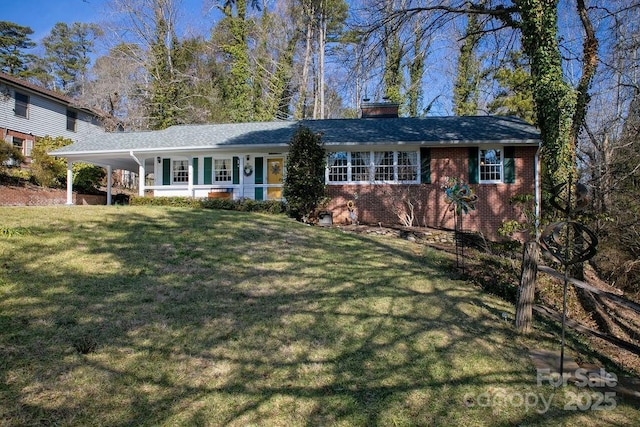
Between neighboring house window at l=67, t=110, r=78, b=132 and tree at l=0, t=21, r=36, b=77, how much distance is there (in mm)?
11097

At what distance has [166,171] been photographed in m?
16.7

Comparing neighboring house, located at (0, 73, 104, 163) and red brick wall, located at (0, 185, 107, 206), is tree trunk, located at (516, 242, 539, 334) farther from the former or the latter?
neighboring house, located at (0, 73, 104, 163)

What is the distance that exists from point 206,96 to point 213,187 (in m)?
15.9

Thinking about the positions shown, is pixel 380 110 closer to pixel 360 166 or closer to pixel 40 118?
pixel 360 166

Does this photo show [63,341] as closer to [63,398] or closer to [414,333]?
[63,398]

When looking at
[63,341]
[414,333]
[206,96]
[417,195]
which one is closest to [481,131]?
[417,195]

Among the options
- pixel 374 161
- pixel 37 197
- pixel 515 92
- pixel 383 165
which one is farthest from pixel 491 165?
pixel 37 197

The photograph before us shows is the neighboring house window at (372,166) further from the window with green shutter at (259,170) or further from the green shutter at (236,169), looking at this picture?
the green shutter at (236,169)

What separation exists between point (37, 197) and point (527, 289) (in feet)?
63.3

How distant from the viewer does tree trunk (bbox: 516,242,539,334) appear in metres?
4.70

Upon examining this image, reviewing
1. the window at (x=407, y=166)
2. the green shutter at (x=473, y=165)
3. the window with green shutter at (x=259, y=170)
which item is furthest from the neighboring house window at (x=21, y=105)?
the green shutter at (x=473, y=165)

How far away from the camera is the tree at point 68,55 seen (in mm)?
36625

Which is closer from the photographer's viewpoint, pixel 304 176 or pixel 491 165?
pixel 304 176

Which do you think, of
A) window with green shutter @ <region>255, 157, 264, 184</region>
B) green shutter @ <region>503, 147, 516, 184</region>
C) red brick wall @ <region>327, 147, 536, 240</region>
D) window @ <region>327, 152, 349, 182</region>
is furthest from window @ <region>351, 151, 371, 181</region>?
green shutter @ <region>503, 147, 516, 184</region>
